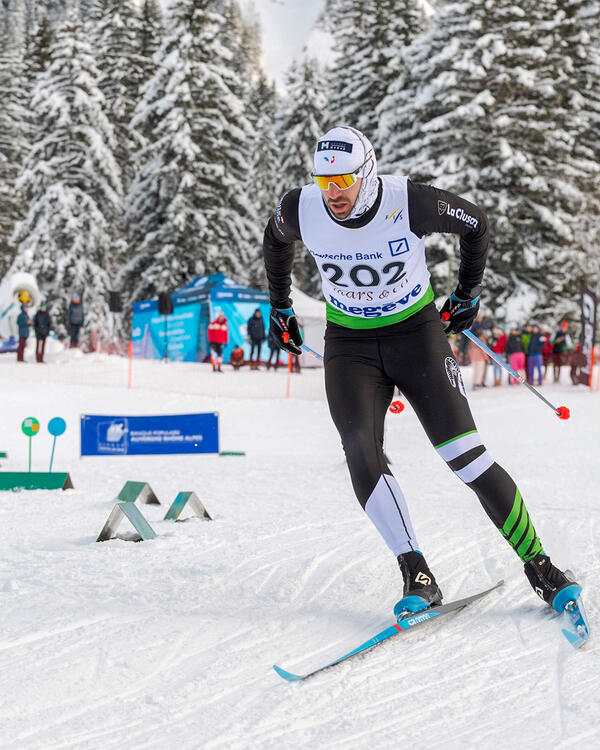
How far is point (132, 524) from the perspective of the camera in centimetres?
470

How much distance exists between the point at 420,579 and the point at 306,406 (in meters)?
12.7

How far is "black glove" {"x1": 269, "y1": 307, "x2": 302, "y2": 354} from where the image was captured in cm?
392

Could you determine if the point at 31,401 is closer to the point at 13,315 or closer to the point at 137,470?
the point at 137,470

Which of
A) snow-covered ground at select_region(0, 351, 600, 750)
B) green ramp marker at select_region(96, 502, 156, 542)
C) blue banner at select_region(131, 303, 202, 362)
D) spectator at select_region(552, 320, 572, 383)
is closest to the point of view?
snow-covered ground at select_region(0, 351, 600, 750)

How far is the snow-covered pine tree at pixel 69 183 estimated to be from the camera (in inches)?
1182

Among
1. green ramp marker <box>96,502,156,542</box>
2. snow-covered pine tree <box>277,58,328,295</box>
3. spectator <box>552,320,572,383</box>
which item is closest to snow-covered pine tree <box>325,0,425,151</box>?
snow-covered pine tree <box>277,58,328,295</box>

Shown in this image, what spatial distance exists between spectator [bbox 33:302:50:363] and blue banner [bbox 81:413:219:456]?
12.5m

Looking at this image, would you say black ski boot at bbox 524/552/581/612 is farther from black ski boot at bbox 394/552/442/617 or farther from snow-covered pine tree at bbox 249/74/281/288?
snow-covered pine tree at bbox 249/74/281/288

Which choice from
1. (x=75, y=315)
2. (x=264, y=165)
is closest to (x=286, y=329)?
(x=75, y=315)

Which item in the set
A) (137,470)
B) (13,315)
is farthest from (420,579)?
(13,315)

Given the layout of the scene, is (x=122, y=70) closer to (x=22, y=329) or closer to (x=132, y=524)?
(x=22, y=329)

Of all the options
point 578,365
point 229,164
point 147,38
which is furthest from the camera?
point 147,38

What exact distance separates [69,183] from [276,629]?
30.8 meters

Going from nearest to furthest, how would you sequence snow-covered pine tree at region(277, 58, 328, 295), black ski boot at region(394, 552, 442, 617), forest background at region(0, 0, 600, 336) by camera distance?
black ski boot at region(394, 552, 442, 617)
forest background at region(0, 0, 600, 336)
snow-covered pine tree at region(277, 58, 328, 295)
